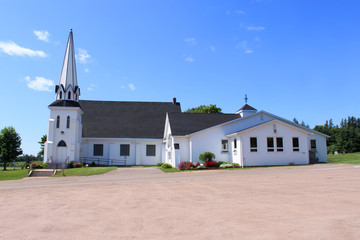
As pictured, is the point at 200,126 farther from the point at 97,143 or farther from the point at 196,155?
the point at 97,143

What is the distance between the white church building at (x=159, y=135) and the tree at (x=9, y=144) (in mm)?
15116

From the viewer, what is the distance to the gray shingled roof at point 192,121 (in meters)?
27.2

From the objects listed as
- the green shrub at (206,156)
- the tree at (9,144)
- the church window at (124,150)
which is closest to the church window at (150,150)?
the church window at (124,150)

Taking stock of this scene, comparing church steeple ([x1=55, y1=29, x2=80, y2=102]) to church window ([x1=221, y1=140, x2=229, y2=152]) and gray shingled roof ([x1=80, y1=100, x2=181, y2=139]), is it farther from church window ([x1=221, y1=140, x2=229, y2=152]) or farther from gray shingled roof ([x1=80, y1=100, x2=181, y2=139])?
church window ([x1=221, y1=140, x2=229, y2=152])

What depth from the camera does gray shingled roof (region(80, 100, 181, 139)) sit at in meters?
34.6

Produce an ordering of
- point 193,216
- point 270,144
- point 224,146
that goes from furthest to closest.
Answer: point 224,146 < point 270,144 < point 193,216

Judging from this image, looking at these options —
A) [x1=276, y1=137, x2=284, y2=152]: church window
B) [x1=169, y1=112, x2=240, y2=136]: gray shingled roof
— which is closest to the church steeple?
[x1=169, y1=112, x2=240, y2=136]: gray shingled roof

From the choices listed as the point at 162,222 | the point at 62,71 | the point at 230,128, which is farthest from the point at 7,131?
the point at 162,222

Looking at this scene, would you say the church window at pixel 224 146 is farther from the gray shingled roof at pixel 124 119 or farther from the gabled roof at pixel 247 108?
the gray shingled roof at pixel 124 119

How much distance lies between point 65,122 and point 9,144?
19.7 meters

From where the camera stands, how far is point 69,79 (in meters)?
32.7

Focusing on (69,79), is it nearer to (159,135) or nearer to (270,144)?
(159,135)

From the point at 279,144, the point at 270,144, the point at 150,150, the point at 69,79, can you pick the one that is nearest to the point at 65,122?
the point at 69,79

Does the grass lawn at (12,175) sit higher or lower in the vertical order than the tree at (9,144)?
lower
